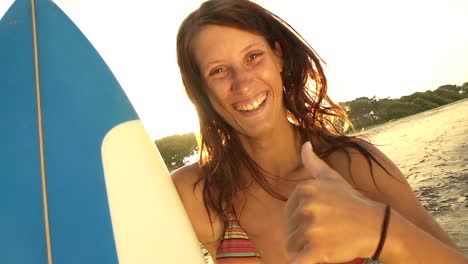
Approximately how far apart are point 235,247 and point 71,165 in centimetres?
79

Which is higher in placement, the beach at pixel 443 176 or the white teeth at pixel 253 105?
the white teeth at pixel 253 105

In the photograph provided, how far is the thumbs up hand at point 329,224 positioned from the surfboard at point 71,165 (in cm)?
91

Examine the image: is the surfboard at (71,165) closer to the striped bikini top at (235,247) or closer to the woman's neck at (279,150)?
the striped bikini top at (235,247)

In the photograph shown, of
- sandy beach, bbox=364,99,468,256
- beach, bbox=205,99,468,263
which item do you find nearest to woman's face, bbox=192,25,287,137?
beach, bbox=205,99,468,263

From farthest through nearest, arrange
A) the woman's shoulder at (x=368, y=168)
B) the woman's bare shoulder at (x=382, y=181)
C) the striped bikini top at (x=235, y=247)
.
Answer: the striped bikini top at (x=235, y=247)
the woman's shoulder at (x=368, y=168)
the woman's bare shoulder at (x=382, y=181)

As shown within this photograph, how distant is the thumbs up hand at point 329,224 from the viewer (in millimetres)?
896

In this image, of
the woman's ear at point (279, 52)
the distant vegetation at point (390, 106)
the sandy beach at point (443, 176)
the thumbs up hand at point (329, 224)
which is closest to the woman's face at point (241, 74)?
the woman's ear at point (279, 52)

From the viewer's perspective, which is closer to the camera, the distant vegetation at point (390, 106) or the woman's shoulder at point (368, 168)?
the woman's shoulder at point (368, 168)

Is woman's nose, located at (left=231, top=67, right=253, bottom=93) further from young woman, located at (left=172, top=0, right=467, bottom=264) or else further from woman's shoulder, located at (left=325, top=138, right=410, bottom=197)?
woman's shoulder, located at (left=325, top=138, right=410, bottom=197)

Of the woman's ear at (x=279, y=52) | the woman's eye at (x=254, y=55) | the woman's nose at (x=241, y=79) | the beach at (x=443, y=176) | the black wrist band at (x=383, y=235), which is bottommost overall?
the beach at (x=443, y=176)

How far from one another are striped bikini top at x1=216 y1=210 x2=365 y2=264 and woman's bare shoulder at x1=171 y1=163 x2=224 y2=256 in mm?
64

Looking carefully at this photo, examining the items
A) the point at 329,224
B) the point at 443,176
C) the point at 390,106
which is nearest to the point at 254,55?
the point at 329,224

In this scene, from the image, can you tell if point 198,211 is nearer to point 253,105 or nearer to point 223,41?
point 253,105

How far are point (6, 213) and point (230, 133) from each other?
1077mm
